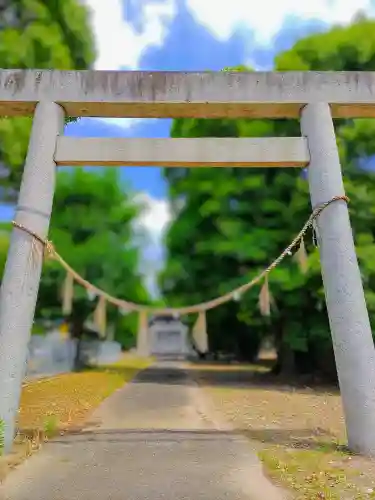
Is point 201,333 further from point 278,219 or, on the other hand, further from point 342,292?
point 278,219

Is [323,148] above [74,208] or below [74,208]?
below

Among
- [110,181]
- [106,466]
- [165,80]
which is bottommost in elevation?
[106,466]

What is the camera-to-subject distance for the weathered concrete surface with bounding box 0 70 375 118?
20.4 feet

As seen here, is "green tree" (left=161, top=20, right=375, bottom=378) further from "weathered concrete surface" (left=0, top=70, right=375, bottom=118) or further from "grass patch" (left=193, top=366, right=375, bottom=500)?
"weathered concrete surface" (left=0, top=70, right=375, bottom=118)

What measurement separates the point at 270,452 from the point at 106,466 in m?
2.02

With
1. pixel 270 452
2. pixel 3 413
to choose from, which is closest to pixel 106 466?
pixel 3 413

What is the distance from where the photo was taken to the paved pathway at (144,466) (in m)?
4.02

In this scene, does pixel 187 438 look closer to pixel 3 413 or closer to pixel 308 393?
pixel 3 413

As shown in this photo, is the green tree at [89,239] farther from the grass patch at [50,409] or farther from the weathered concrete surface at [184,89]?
the weathered concrete surface at [184,89]

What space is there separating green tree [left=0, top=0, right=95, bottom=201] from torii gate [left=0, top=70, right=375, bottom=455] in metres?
4.28

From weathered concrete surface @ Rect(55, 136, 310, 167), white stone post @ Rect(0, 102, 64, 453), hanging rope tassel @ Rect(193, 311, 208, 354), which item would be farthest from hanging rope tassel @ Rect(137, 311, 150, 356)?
weathered concrete surface @ Rect(55, 136, 310, 167)

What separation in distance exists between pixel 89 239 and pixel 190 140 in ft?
46.3

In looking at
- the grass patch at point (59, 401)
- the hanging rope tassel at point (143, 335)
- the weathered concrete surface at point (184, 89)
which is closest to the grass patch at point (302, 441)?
the hanging rope tassel at point (143, 335)

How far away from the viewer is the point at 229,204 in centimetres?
1455
